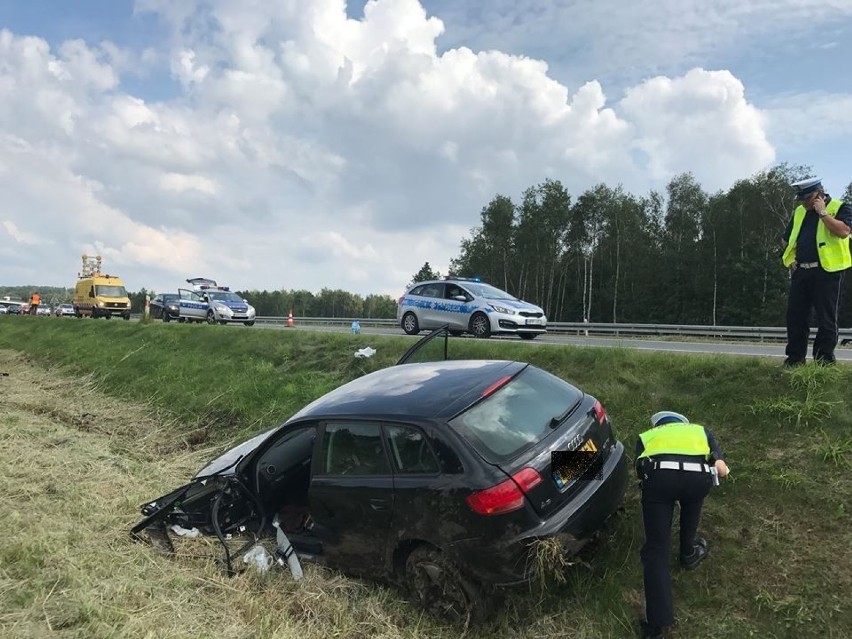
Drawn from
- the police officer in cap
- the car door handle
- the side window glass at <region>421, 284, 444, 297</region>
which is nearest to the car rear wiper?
the car door handle

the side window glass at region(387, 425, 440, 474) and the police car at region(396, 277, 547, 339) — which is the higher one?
the police car at region(396, 277, 547, 339)

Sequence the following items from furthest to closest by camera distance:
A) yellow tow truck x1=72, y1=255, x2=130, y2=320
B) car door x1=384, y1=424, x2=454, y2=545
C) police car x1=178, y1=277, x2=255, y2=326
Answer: yellow tow truck x1=72, y1=255, x2=130, y2=320 → police car x1=178, y1=277, x2=255, y2=326 → car door x1=384, y1=424, x2=454, y2=545

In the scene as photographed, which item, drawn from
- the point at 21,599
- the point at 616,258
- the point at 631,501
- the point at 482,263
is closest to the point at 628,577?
the point at 631,501

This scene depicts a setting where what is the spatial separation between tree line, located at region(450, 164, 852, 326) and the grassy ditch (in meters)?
32.3

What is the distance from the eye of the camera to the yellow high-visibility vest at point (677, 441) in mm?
3453

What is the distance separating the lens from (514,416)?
12.5 feet

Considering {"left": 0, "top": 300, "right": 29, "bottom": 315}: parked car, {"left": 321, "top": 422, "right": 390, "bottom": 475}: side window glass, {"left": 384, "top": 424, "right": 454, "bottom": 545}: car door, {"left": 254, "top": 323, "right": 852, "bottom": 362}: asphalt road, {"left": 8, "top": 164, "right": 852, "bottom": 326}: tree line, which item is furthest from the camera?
{"left": 0, "top": 300, "right": 29, "bottom": 315}: parked car

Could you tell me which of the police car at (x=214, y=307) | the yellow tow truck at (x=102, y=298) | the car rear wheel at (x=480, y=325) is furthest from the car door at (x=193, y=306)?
the car rear wheel at (x=480, y=325)

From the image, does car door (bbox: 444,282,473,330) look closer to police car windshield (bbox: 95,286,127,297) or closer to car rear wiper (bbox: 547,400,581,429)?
car rear wiper (bbox: 547,400,581,429)

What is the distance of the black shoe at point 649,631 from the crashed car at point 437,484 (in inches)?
23.0

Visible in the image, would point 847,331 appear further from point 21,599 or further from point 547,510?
point 21,599

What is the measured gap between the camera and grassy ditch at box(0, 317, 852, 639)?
351cm

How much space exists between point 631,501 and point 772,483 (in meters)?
1.03

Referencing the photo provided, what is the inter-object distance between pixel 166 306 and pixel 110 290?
286 inches
